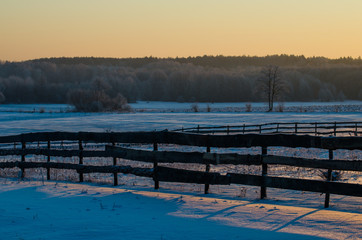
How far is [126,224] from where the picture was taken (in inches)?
295

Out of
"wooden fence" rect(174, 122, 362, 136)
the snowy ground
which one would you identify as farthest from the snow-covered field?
→ the snowy ground

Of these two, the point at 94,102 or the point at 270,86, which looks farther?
the point at 270,86

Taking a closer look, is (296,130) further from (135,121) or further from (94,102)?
(94,102)

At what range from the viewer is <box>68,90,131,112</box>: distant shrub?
312ft

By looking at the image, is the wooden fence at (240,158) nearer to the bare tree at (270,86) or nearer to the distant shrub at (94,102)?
the bare tree at (270,86)

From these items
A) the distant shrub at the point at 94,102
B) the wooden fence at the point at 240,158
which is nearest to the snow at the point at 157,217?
the wooden fence at the point at 240,158

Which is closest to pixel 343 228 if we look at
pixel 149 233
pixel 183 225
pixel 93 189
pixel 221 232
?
pixel 221 232

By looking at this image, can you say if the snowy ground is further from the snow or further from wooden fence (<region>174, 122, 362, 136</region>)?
the snow

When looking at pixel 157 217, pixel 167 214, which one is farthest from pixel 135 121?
pixel 157 217

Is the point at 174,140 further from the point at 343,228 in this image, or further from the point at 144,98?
the point at 144,98

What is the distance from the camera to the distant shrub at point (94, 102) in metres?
95.2

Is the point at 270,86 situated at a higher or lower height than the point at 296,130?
higher

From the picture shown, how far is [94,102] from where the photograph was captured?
3770 inches

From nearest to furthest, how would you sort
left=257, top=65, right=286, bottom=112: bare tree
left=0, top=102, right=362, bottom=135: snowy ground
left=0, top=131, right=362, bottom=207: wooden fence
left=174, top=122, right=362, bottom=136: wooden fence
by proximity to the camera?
left=0, top=131, right=362, bottom=207: wooden fence → left=174, top=122, right=362, bottom=136: wooden fence → left=0, top=102, right=362, bottom=135: snowy ground → left=257, top=65, right=286, bottom=112: bare tree
